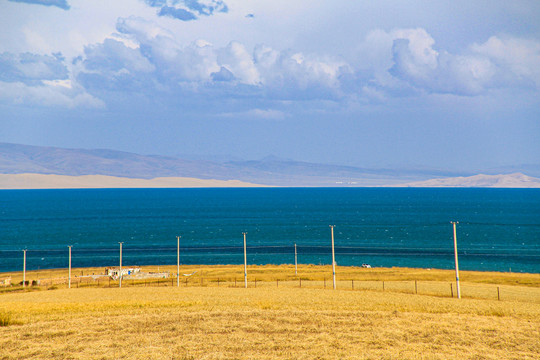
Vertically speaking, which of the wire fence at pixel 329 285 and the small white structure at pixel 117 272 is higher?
the small white structure at pixel 117 272

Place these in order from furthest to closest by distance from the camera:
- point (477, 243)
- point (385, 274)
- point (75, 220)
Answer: point (75, 220)
point (477, 243)
point (385, 274)

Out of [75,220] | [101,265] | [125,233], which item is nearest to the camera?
[101,265]

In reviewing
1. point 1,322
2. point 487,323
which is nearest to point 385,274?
point 487,323

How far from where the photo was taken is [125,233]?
149125 millimetres

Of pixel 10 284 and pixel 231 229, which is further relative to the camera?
pixel 231 229

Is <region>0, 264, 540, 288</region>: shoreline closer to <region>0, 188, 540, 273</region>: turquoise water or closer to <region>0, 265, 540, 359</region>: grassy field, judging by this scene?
<region>0, 188, 540, 273</region>: turquoise water

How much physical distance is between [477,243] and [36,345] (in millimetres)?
109765

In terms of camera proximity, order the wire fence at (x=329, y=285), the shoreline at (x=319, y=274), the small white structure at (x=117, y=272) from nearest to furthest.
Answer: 1. the wire fence at (x=329, y=285)
2. the shoreline at (x=319, y=274)
3. the small white structure at (x=117, y=272)

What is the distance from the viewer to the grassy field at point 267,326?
89.1ft

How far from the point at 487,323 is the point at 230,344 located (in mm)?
16479

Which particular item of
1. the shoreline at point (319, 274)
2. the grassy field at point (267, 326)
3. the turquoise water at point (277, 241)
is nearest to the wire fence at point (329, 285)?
the grassy field at point (267, 326)

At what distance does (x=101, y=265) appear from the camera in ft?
312

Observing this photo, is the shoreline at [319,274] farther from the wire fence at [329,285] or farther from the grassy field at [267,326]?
the grassy field at [267,326]

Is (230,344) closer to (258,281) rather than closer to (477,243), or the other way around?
(258,281)
